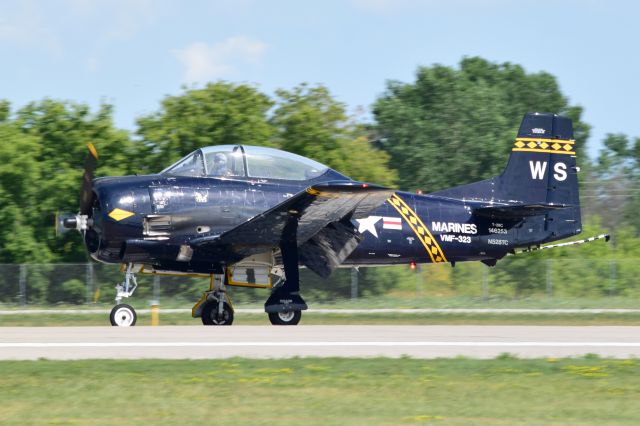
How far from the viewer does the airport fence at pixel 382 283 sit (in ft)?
108

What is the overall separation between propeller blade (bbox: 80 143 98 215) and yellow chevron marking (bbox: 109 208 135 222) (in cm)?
67

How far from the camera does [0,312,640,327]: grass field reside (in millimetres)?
24484

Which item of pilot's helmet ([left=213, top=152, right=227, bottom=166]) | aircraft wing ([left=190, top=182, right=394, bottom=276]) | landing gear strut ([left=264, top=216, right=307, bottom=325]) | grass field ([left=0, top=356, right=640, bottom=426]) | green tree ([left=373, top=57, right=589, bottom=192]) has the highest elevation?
green tree ([left=373, top=57, right=589, bottom=192])

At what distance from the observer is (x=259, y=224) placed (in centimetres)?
1877

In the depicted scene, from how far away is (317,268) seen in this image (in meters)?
20.4

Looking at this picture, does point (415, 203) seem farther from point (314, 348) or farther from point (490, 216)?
point (314, 348)

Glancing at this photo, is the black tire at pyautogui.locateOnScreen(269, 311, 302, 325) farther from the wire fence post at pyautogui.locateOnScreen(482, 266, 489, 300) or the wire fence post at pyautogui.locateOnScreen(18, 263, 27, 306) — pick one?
the wire fence post at pyautogui.locateOnScreen(18, 263, 27, 306)

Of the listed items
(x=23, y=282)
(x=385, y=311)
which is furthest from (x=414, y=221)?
(x=23, y=282)

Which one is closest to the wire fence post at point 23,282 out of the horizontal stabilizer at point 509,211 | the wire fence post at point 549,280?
the horizontal stabilizer at point 509,211

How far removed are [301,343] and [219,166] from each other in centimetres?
578

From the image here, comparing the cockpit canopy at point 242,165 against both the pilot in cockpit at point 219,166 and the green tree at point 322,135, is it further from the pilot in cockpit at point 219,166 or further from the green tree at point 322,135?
the green tree at point 322,135

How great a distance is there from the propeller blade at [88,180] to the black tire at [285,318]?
13.7 feet

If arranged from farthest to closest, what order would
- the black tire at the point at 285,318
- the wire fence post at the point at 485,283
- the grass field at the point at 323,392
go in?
the wire fence post at the point at 485,283 → the black tire at the point at 285,318 → the grass field at the point at 323,392

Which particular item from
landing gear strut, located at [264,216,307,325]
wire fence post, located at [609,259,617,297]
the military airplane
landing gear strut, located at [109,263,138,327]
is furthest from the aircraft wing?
wire fence post, located at [609,259,617,297]
